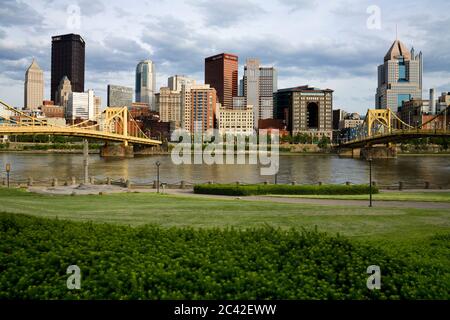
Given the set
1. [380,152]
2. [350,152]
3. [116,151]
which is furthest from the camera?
[350,152]

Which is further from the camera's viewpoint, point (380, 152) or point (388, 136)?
point (380, 152)

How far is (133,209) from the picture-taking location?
1802 centimetres

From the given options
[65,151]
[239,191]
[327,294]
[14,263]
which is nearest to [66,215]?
[14,263]

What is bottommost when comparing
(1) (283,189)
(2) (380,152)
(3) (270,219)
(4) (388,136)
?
(1) (283,189)

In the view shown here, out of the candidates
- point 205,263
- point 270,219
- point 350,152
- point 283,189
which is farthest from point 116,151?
point 205,263

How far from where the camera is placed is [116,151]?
124m

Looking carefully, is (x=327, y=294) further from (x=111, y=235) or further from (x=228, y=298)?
(x=111, y=235)

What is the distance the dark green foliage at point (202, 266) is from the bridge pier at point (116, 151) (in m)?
116

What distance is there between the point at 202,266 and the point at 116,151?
120680mm

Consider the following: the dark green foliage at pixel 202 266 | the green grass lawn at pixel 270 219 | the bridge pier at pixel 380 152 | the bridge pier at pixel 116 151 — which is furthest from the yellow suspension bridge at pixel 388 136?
the dark green foliage at pixel 202 266

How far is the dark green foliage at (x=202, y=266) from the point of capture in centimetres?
641

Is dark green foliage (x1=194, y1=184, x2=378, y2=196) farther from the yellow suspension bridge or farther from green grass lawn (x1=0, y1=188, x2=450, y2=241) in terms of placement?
the yellow suspension bridge

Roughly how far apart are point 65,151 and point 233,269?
500ft

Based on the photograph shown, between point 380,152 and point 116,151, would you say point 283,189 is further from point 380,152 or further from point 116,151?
point 116,151
